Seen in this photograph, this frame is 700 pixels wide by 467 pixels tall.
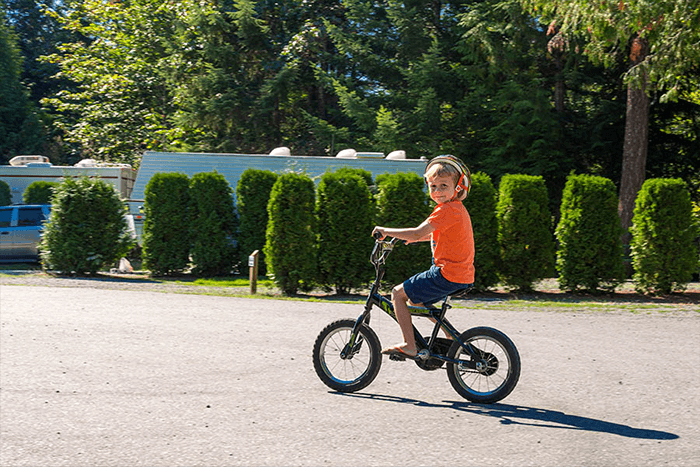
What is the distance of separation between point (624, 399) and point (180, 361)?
159 inches

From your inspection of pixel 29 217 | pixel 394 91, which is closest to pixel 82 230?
pixel 29 217

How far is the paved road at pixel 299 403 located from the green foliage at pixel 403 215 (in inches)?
155

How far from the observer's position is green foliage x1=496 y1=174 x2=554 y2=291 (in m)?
13.9

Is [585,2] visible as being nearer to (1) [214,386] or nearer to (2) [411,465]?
(1) [214,386]

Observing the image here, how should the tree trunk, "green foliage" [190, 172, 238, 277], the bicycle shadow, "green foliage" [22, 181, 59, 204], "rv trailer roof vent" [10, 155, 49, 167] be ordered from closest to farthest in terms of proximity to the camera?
the bicycle shadow
"green foliage" [190, 172, 238, 277]
the tree trunk
"green foliage" [22, 181, 59, 204]
"rv trailer roof vent" [10, 155, 49, 167]

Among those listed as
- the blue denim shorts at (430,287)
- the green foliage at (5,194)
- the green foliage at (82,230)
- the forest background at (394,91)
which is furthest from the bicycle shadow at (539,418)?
the green foliage at (5,194)

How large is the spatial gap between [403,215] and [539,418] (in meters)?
8.19

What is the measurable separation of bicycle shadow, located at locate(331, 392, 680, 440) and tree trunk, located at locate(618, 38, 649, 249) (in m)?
14.2

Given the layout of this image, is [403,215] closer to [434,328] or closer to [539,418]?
[434,328]

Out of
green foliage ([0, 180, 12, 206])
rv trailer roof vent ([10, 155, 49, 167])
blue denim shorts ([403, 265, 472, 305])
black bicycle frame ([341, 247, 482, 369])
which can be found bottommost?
black bicycle frame ([341, 247, 482, 369])

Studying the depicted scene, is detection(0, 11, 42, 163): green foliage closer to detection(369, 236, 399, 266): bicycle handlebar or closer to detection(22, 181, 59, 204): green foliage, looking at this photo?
detection(22, 181, 59, 204): green foliage

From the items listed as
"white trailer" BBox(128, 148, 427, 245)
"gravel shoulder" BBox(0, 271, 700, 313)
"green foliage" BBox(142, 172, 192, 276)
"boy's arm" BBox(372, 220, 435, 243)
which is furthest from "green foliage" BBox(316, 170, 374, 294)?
"boy's arm" BBox(372, 220, 435, 243)

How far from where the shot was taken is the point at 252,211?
17.2 metres

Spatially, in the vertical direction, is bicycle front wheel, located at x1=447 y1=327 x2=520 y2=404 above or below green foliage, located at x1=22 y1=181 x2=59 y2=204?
below
